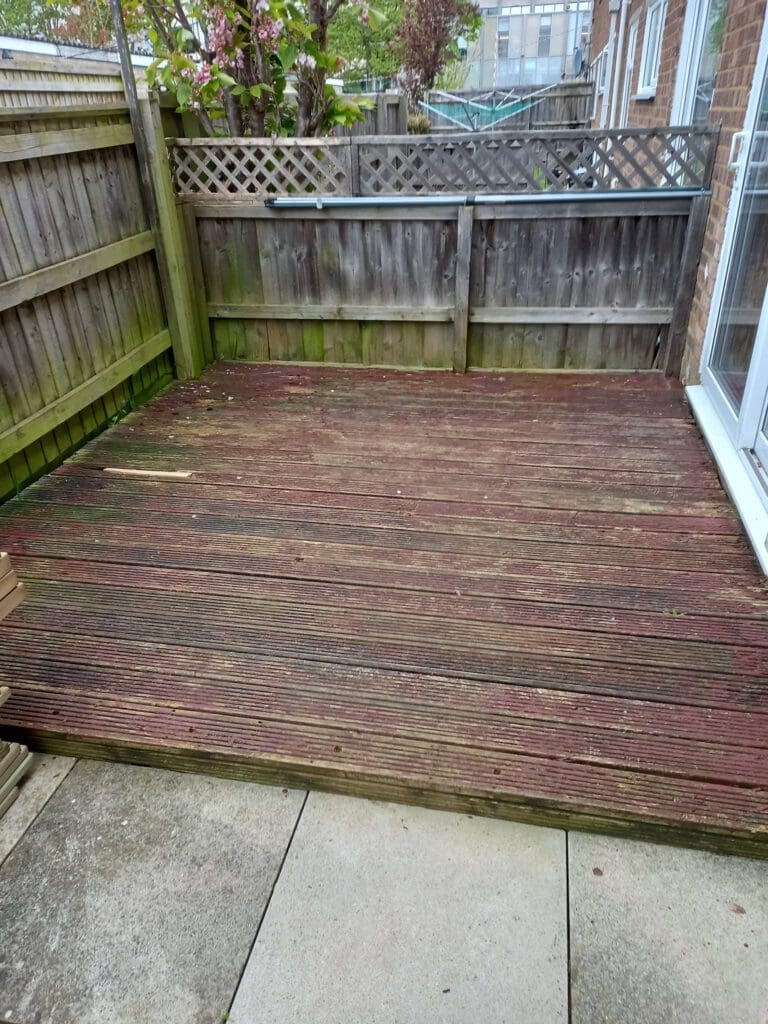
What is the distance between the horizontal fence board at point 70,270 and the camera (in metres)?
2.77

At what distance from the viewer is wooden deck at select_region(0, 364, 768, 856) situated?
1645mm

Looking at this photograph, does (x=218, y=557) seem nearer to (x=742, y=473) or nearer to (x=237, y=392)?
(x=237, y=392)

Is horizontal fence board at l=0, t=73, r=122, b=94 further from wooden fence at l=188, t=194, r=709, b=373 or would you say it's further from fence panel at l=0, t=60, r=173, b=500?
wooden fence at l=188, t=194, r=709, b=373

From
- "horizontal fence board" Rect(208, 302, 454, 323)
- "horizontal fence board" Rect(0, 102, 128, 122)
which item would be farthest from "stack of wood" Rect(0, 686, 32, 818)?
"horizontal fence board" Rect(208, 302, 454, 323)

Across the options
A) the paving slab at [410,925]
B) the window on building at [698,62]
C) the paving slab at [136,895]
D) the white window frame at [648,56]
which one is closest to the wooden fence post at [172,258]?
the paving slab at [136,895]

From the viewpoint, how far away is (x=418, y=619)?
84.4 inches

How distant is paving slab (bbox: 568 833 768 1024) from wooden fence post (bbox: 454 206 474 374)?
3.17 metres

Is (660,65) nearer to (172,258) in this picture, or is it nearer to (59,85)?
(172,258)

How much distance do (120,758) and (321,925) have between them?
70cm

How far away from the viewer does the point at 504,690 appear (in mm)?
1857

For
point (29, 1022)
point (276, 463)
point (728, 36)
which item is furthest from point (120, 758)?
point (728, 36)

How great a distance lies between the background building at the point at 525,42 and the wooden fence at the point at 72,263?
32920 millimetres

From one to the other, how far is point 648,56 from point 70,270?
242 inches

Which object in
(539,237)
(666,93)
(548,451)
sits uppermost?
(666,93)
